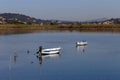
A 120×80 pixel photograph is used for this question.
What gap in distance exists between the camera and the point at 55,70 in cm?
2220

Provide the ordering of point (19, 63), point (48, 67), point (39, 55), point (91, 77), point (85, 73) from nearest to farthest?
point (91, 77) → point (85, 73) → point (48, 67) → point (19, 63) → point (39, 55)

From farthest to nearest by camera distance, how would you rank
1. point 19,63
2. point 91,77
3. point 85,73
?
point 19,63 → point 85,73 → point 91,77

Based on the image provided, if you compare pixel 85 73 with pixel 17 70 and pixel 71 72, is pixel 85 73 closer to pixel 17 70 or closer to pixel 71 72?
pixel 71 72

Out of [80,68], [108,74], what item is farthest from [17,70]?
[108,74]

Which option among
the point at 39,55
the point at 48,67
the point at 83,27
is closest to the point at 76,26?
the point at 83,27

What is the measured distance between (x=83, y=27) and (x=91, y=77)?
98.7 metres

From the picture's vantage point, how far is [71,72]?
21.2m

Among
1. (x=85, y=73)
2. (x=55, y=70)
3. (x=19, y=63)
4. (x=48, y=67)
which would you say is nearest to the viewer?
(x=85, y=73)

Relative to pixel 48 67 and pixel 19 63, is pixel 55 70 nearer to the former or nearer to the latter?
pixel 48 67

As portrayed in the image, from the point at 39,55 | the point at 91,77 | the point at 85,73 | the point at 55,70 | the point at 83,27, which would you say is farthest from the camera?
the point at 83,27

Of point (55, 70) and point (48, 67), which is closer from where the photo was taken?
point (55, 70)

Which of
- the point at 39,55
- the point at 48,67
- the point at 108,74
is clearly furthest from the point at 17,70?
the point at 39,55

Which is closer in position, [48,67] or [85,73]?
[85,73]

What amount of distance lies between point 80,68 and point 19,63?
5.89 metres
